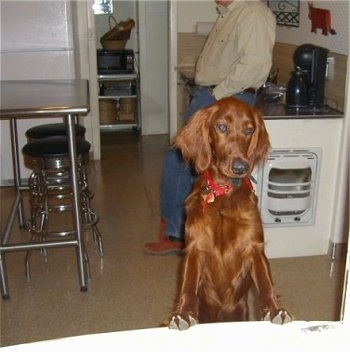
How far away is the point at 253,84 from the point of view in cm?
261

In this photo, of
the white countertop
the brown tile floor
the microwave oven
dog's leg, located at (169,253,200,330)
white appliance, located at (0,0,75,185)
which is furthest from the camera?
the microwave oven

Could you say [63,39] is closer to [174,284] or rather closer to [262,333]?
[174,284]

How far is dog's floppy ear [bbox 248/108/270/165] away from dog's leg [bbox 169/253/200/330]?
35 centimetres

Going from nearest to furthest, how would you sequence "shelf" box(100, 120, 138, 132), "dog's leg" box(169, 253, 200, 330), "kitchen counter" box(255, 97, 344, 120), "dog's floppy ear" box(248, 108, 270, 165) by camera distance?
1. "dog's leg" box(169, 253, 200, 330)
2. "dog's floppy ear" box(248, 108, 270, 165)
3. "kitchen counter" box(255, 97, 344, 120)
4. "shelf" box(100, 120, 138, 132)

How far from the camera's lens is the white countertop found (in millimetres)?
704

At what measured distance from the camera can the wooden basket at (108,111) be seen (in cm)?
590

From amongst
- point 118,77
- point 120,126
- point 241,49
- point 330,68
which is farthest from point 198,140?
point 120,126

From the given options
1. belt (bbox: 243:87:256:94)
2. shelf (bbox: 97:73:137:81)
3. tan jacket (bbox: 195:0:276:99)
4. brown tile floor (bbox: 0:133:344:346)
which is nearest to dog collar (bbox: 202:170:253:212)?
brown tile floor (bbox: 0:133:344:346)

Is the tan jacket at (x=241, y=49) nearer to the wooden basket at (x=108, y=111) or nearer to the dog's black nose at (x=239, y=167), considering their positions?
the dog's black nose at (x=239, y=167)

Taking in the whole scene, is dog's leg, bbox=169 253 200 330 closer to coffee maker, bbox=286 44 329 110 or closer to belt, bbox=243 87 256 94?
belt, bbox=243 87 256 94

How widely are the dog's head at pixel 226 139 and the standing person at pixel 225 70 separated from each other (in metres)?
0.78

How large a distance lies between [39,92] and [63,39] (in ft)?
4.94

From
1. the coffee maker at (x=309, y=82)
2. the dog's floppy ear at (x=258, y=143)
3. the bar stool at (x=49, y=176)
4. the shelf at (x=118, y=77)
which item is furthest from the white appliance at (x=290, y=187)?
the shelf at (x=118, y=77)

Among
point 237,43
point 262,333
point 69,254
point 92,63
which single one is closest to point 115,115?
point 92,63
